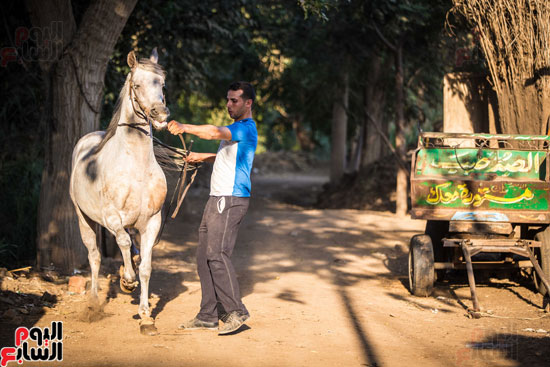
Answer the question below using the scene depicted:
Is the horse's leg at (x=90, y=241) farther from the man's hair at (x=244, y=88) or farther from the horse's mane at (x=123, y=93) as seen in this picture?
the man's hair at (x=244, y=88)

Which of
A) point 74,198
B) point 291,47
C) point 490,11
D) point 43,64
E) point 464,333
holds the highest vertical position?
point 291,47

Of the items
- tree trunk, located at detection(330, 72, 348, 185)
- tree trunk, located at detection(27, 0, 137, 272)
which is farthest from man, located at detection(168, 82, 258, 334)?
tree trunk, located at detection(330, 72, 348, 185)

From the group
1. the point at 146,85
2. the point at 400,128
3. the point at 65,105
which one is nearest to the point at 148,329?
the point at 146,85

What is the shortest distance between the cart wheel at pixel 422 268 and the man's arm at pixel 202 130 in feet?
10.3

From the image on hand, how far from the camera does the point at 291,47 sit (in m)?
18.2

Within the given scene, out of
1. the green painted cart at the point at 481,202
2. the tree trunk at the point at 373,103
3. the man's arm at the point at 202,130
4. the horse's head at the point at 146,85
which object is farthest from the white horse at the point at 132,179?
the tree trunk at the point at 373,103

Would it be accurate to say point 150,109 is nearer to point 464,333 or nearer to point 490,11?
point 464,333

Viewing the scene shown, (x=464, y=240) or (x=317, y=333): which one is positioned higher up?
(x=464, y=240)

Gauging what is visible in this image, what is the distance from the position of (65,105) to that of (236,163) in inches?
146

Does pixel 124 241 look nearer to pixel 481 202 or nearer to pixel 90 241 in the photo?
pixel 90 241

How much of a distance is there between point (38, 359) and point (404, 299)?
4.31m

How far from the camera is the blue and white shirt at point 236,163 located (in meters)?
5.62

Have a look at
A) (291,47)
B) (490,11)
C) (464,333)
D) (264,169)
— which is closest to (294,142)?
(264,169)

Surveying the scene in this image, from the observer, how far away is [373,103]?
18031 mm
